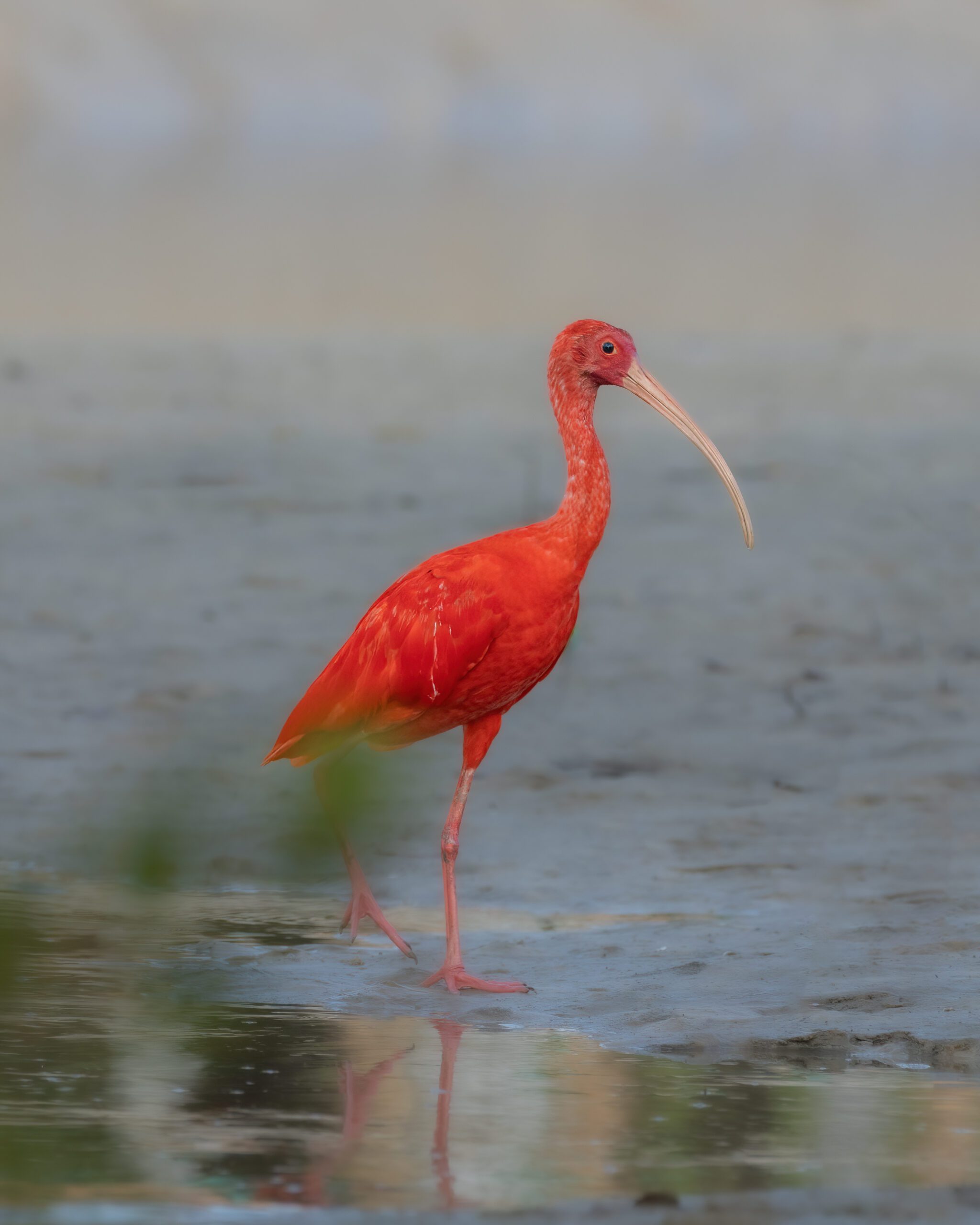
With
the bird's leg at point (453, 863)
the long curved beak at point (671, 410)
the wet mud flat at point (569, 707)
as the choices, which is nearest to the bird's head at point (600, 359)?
the long curved beak at point (671, 410)

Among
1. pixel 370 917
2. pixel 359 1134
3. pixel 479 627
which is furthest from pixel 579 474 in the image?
pixel 359 1134

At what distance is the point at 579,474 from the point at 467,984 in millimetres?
1323

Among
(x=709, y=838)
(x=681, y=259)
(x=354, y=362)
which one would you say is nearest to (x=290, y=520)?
(x=709, y=838)

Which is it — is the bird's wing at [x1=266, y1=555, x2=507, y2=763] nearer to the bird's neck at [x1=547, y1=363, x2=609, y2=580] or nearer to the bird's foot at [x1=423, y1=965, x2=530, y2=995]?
the bird's neck at [x1=547, y1=363, x2=609, y2=580]

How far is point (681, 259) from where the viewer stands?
31031mm

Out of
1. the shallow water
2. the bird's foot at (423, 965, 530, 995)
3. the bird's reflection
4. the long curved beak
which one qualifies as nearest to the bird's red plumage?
the long curved beak

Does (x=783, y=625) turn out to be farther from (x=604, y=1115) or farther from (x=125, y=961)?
(x=125, y=961)

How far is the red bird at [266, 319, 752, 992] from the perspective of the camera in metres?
5.81

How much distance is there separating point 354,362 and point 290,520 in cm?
748

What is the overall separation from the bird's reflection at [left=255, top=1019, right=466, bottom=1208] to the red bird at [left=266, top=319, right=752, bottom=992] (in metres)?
0.75

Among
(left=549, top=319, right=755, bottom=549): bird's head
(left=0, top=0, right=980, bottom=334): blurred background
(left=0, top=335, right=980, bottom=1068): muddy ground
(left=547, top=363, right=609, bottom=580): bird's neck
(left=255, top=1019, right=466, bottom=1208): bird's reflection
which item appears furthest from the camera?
(left=0, top=0, right=980, bottom=334): blurred background

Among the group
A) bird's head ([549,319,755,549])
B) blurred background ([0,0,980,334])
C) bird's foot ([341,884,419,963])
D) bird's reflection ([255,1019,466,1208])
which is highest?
blurred background ([0,0,980,334])

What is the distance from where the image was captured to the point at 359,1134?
4234 mm

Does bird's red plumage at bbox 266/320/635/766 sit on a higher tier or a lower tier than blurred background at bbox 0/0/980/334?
lower
